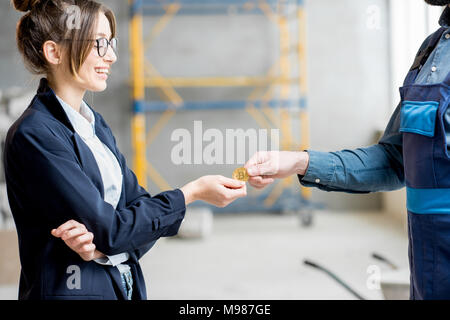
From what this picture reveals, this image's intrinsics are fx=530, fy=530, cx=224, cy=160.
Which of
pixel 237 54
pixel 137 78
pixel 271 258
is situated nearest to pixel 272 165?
pixel 271 258

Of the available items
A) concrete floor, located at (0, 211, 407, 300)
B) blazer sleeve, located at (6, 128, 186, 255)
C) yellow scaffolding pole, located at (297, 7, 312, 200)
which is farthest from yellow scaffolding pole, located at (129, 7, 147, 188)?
blazer sleeve, located at (6, 128, 186, 255)

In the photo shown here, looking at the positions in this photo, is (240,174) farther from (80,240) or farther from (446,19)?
(446,19)

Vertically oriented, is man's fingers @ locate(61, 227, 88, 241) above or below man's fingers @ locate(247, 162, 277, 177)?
below

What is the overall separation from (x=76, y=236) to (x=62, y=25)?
292 millimetres

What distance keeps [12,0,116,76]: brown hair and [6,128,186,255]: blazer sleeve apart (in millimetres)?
124

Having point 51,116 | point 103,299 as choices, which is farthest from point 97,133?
point 103,299

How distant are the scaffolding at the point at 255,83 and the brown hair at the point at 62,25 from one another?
3.06 meters

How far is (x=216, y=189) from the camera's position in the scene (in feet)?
2.48

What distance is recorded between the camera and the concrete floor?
2.27 m

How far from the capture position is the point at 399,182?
92 centimetres

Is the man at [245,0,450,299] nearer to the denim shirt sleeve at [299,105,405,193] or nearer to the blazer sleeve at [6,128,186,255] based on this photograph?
the denim shirt sleeve at [299,105,405,193]

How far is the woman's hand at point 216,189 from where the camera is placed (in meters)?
0.76
